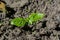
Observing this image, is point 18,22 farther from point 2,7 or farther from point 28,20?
point 2,7

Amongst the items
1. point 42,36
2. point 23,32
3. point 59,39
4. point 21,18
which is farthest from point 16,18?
point 59,39

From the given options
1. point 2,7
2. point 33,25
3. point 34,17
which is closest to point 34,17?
point 34,17

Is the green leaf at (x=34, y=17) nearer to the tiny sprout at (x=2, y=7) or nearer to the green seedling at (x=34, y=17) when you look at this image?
the green seedling at (x=34, y=17)

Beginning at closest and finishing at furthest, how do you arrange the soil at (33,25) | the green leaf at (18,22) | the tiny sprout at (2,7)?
the soil at (33,25), the green leaf at (18,22), the tiny sprout at (2,7)

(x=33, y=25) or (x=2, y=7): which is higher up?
(x=2, y=7)

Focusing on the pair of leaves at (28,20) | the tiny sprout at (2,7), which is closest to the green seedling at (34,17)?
the pair of leaves at (28,20)
